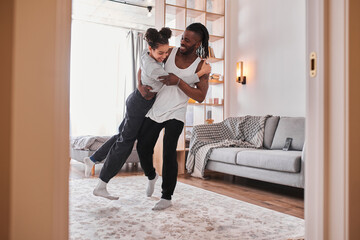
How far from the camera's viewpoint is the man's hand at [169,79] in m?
2.14

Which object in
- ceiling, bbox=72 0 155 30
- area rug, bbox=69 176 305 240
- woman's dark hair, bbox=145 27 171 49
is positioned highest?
ceiling, bbox=72 0 155 30

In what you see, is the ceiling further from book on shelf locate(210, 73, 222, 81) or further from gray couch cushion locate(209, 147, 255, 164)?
gray couch cushion locate(209, 147, 255, 164)

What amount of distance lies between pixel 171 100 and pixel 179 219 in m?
0.81

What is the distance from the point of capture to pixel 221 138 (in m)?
4.37

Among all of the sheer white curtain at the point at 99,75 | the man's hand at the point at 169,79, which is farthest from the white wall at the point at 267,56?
the sheer white curtain at the point at 99,75

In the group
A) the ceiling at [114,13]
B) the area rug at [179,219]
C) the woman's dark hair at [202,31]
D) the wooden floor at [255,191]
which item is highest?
the ceiling at [114,13]

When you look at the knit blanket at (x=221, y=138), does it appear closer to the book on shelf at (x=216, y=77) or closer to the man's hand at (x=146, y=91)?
the book on shelf at (x=216, y=77)

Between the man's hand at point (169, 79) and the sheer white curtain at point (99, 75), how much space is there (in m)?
5.35

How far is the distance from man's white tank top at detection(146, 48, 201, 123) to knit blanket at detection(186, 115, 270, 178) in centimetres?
178

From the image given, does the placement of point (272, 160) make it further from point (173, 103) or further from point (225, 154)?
point (173, 103)

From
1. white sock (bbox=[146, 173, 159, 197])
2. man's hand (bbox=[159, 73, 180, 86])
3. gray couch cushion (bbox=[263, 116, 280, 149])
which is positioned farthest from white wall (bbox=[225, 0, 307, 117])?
man's hand (bbox=[159, 73, 180, 86])

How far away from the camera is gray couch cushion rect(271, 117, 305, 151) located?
360cm

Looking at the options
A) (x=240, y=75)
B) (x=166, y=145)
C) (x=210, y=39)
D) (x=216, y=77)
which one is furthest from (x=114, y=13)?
(x=166, y=145)

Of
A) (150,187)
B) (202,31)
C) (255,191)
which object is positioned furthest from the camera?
(255,191)
